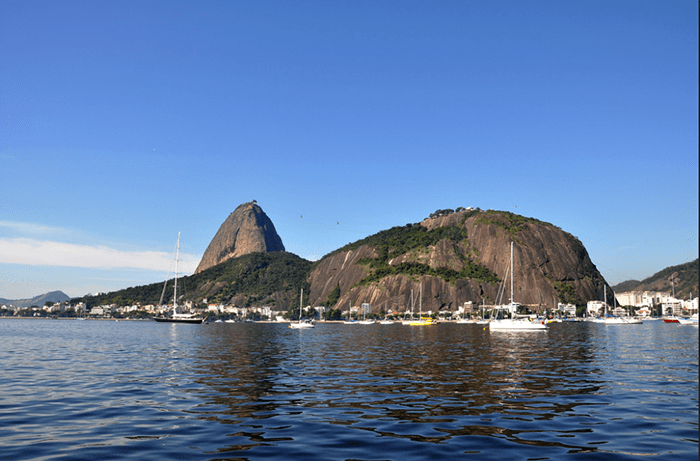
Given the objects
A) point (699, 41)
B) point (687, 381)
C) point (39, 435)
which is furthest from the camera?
point (687, 381)

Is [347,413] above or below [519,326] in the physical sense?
above

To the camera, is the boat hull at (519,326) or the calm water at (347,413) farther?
the boat hull at (519,326)

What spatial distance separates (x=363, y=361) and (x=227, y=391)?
53.6 ft

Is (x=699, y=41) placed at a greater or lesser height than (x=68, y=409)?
greater

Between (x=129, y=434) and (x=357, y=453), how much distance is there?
688 cm

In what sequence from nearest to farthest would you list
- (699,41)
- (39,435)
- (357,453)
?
(699,41)
(357,453)
(39,435)

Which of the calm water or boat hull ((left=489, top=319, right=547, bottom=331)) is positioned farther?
boat hull ((left=489, top=319, right=547, bottom=331))

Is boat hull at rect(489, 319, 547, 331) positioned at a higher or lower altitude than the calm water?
lower

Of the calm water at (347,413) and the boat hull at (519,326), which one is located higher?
the calm water at (347,413)

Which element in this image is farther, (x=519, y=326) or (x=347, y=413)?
(x=519, y=326)

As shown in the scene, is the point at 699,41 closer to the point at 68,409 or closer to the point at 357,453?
the point at 357,453

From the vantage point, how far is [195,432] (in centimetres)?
1412

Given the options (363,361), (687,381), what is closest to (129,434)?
(363,361)

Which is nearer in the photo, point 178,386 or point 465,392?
point 465,392
